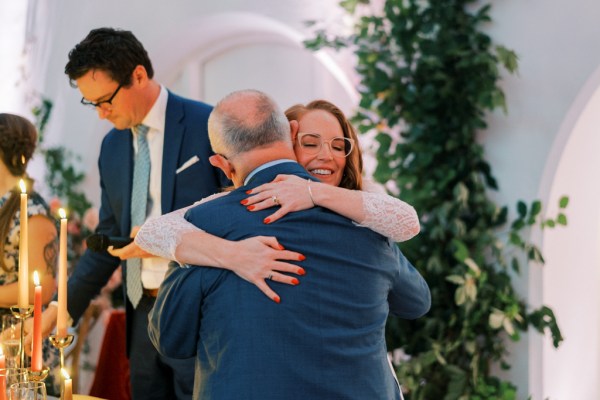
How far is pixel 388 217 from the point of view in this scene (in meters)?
1.80

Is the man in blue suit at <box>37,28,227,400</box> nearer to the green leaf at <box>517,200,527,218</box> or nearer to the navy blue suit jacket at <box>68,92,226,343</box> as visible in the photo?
the navy blue suit jacket at <box>68,92,226,343</box>

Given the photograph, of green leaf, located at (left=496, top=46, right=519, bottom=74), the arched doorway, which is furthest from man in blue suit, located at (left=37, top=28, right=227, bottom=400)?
the arched doorway

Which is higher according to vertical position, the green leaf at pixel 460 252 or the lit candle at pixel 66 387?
the green leaf at pixel 460 252

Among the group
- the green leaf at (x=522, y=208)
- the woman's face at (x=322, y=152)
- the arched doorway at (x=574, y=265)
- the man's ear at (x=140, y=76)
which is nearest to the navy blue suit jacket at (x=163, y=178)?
the man's ear at (x=140, y=76)

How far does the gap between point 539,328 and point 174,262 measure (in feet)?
6.45

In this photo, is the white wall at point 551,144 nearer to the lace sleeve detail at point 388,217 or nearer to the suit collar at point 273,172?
the lace sleeve detail at point 388,217

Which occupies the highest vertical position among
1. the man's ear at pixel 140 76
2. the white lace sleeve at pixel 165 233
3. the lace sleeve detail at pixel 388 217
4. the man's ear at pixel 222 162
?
the man's ear at pixel 140 76

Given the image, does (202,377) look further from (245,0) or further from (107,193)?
(245,0)

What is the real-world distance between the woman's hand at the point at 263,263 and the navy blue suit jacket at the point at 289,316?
18 mm

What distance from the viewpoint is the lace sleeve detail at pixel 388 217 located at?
5.84 feet

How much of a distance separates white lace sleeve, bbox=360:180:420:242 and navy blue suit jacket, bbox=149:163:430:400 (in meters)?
0.03

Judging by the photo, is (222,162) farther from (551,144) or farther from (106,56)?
(551,144)

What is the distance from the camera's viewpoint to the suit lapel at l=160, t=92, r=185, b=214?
2809 millimetres

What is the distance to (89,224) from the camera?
476 centimetres
